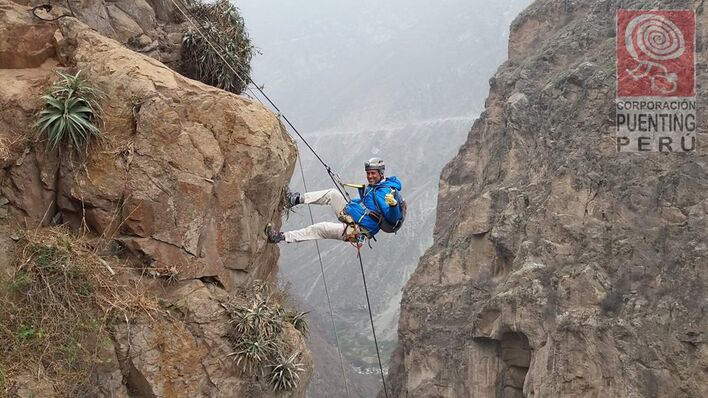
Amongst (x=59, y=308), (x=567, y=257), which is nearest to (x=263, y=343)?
(x=59, y=308)

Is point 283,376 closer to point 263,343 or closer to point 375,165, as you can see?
point 263,343

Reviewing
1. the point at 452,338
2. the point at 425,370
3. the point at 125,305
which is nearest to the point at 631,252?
the point at 452,338

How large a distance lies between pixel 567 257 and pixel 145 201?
26.2m

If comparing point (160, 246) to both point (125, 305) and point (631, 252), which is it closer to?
point (125, 305)

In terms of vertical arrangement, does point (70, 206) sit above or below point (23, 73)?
below

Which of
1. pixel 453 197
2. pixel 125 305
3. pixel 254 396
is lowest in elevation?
pixel 254 396

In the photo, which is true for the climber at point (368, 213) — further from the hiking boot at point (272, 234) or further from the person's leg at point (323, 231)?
the hiking boot at point (272, 234)

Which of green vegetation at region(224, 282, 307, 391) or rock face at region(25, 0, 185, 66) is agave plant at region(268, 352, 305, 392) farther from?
rock face at region(25, 0, 185, 66)

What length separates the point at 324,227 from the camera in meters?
10.1

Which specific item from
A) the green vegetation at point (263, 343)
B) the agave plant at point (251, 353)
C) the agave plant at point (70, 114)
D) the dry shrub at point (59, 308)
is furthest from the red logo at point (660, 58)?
the dry shrub at point (59, 308)

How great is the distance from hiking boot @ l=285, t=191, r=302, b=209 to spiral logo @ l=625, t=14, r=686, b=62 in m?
26.1

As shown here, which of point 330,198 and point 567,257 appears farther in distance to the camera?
point 567,257

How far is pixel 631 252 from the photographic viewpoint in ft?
93.6

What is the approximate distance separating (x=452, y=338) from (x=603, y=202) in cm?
1101
